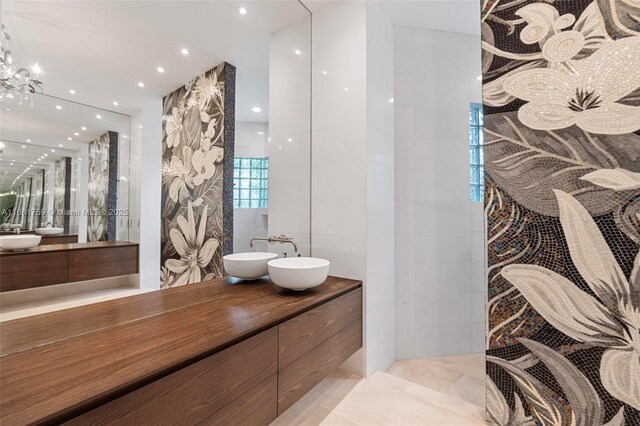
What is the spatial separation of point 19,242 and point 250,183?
4.01ft

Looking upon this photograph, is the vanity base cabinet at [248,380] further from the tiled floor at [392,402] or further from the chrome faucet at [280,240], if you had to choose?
the chrome faucet at [280,240]

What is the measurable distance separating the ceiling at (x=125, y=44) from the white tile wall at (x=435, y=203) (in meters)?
1.53

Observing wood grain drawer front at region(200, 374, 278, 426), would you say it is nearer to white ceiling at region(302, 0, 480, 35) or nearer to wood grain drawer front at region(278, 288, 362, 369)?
wood grain drawer front at region(278, 288, 362, 369)

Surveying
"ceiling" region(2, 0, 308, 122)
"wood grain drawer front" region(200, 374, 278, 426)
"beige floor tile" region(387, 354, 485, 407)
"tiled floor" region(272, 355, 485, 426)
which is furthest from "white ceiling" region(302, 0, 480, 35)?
"beige floor tile" region(387, 354, 485, 407)

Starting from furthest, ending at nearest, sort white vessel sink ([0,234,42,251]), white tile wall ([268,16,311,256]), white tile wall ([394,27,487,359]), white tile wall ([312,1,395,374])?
white tile wall ([394,27,487,359])
white tile wall ([268,16,311,256])
white tile wall ([312,1,395,374])
white vessel sink ([0,234,42,251])

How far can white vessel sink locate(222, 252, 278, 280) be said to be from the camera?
1.75 m

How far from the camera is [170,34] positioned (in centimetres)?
132

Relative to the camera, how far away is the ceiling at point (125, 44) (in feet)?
2.98

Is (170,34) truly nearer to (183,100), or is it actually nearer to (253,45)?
(183,100)

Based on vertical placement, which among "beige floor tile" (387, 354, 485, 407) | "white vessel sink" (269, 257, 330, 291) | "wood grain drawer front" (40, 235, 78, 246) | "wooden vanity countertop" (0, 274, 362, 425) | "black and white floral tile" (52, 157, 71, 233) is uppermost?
"black and white floral tile" (52, 157, 71, 233)

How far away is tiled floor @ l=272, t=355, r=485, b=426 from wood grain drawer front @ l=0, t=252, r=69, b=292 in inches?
53.7

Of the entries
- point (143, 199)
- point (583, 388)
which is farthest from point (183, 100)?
point (583, 388)

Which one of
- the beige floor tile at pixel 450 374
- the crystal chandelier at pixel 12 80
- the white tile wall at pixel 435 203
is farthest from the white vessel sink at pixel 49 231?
the beige floor tile at pixel 450 374

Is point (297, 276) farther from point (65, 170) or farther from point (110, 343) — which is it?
point (65, 170)
